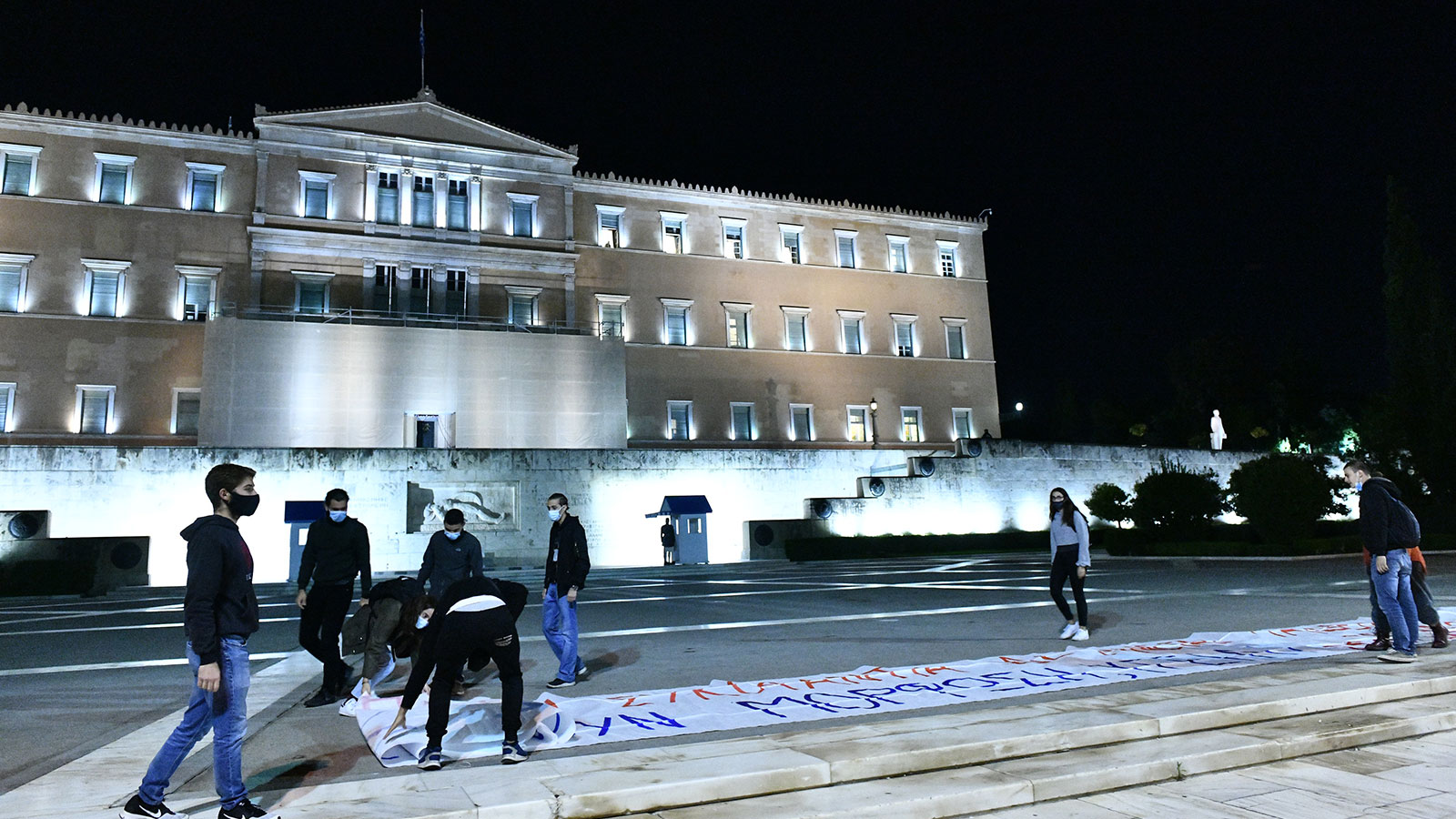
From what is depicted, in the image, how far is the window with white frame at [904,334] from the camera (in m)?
46.7

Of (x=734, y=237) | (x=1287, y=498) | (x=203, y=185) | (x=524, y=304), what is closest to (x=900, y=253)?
(x=734, y=237)

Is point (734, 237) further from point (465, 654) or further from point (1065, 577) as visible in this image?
point (465, 654)

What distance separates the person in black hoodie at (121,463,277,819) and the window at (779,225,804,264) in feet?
138

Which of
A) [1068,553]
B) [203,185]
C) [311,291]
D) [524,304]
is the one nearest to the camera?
[1068,553]

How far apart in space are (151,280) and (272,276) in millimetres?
4436

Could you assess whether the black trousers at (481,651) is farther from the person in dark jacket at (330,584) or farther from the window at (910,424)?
the window at (910,424)

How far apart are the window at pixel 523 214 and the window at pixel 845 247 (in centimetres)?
1587

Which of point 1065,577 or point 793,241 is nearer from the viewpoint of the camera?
point 1065,577

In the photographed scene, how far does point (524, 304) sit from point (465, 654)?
35812 mm

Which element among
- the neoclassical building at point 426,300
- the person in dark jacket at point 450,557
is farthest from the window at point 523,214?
the person in dark jacket at point 450,557

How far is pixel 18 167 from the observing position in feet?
113

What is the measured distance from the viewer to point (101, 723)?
692 centimetres

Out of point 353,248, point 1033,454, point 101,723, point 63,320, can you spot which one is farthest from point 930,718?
point 63,320

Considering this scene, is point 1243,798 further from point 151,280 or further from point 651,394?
point 151,280
